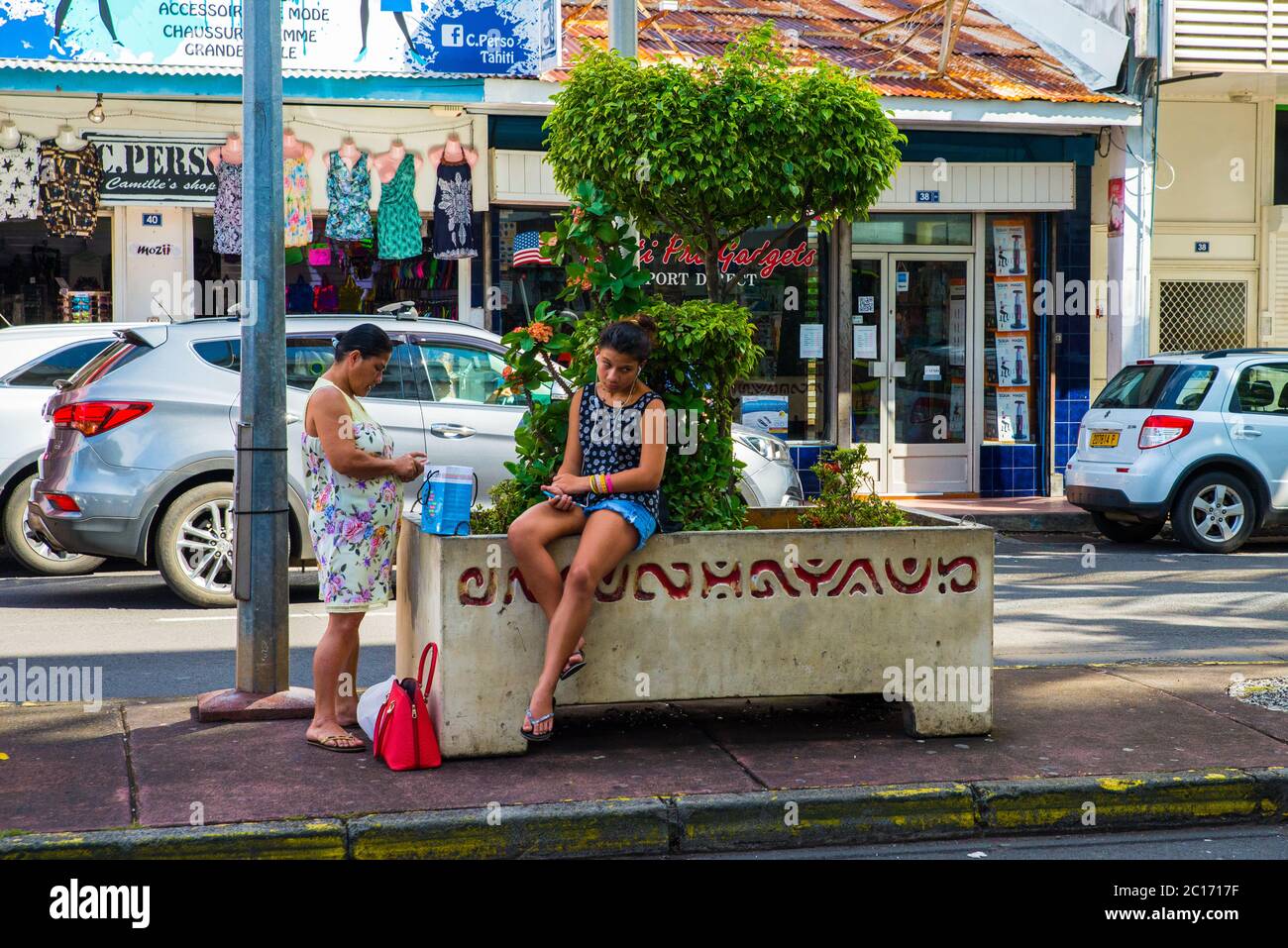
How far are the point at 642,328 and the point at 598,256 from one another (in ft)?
2.34

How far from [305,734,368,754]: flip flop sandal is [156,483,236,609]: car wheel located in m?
4.18

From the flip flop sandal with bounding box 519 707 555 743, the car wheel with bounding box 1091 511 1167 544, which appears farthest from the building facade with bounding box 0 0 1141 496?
the flip flop sandal with bounding box 519 707 555 743

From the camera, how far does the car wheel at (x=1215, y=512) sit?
1341 centimetres

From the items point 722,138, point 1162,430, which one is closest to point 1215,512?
point 1162,430

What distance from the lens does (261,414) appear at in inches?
251

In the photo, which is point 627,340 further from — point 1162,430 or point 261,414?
point 1162,430

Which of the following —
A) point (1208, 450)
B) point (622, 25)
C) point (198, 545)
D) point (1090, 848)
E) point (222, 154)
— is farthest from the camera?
point (222, 154)

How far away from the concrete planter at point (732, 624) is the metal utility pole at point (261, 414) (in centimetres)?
63

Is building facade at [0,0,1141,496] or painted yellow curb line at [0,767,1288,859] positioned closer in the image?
painted yellow curb line at [0,767,1288,859]

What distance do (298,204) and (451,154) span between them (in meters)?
1.59

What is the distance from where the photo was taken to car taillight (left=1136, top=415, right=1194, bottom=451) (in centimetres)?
1327

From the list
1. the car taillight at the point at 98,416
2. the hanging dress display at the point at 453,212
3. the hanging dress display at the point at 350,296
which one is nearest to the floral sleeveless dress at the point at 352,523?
the car taillight at the point at 98,416

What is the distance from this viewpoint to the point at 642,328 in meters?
5.97

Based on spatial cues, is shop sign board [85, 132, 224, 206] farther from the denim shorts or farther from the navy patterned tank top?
the denim shorts
